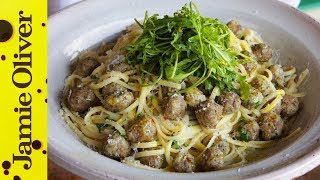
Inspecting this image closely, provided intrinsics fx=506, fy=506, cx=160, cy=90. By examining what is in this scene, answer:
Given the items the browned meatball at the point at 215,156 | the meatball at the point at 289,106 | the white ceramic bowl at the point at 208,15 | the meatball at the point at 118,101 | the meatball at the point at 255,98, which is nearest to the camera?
the white ceramic bowl at the point at 208,15

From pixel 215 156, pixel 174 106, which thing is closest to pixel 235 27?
pixel 174 106

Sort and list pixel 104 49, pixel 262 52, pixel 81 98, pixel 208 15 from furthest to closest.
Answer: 1. pixel 208 15
2. pixel 104 49
3. pixel 262 52
4. pixel 81 98

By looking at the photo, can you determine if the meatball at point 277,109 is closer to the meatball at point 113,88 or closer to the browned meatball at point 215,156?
the browned meatball at point 215,156

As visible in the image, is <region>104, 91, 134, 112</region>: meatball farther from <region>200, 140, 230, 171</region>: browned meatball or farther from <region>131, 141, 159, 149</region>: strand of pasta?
<region>200, 140, 230, 171</region>: browned meatball

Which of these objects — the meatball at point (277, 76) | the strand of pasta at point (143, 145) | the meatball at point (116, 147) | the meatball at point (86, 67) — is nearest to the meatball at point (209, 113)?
the strand of pasta at point (143, 145)

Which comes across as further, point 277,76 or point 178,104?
point 277,76

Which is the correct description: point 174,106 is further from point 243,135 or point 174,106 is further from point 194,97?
point 243,135

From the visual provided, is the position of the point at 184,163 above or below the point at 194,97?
below
